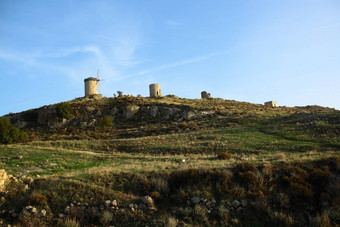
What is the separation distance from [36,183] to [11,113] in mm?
64547

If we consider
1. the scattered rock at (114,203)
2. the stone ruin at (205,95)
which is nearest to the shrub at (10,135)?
the scattered rock at (114,203)

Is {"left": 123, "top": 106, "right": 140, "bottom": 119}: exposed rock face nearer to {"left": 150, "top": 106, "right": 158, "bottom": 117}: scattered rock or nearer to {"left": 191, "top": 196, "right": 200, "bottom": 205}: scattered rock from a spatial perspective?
{"left": 150, "top": 106, "right": 158, "bottom": 117}: scattered rock

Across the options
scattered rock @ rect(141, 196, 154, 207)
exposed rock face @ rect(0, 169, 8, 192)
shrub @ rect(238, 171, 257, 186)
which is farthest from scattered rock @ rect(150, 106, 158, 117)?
scattered rock @ rect(141, 196, 154, 207)

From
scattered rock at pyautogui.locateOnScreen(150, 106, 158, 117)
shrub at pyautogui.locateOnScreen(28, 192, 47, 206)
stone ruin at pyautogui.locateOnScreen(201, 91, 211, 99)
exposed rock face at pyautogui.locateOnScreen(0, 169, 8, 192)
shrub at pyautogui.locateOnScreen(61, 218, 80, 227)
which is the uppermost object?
stone ruin at pyautogui.locateOnScreen(201, 91, 211, 99)

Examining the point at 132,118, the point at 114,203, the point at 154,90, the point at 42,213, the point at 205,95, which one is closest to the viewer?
the point at 42,213

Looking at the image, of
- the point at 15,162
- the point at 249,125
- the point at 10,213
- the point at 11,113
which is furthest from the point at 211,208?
the point at 11,113

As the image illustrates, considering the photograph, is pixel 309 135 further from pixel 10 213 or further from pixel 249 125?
pixel 10 213

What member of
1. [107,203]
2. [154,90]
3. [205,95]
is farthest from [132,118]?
[107,203]

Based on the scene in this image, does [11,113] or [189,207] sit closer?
[189,207]

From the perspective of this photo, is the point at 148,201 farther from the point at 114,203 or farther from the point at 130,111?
the point at 130,111

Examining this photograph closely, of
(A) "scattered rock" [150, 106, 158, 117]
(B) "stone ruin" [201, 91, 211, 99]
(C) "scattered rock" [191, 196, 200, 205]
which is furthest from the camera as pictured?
(B) "stone ruin" [201, 91, 211, 99]

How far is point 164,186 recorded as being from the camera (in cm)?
1057

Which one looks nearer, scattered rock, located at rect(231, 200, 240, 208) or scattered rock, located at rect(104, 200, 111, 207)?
scattered rock, located at rect(231, 200, 240, 208)

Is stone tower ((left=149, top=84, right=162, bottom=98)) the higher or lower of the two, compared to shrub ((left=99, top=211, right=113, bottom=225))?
higher
